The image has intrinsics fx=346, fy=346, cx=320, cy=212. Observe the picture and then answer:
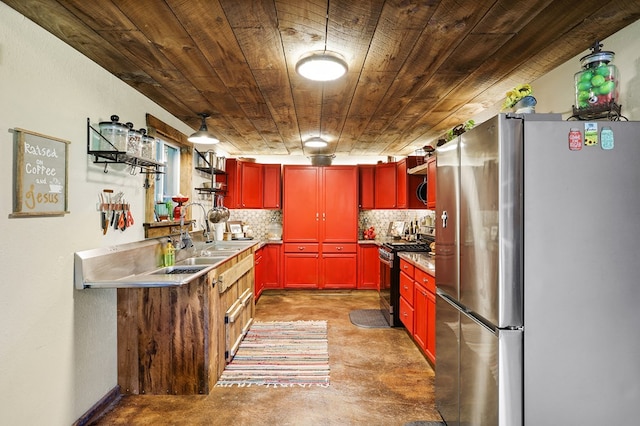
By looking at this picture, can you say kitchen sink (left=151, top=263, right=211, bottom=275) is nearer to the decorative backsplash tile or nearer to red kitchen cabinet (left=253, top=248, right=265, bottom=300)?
red kitchen cabinet (left=253, top=248, right=265, bottom=300)

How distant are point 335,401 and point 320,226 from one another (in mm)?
3439

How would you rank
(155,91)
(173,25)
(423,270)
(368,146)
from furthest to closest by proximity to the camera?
1. (368,146)
2. (423,270)
3. (155,91)
4. (173,25)

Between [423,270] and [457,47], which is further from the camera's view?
[423,270]

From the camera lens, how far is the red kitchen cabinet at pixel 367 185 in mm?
5855

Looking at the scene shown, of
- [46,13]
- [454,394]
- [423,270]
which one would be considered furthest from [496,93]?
[46,13]

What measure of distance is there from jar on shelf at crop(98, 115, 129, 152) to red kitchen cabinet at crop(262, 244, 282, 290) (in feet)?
11.4

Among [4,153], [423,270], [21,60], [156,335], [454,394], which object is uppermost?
[21,60]

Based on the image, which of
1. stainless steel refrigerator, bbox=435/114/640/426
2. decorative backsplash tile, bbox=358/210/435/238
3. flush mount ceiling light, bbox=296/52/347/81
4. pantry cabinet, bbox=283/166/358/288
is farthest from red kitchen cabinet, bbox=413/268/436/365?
decorative backsplash tile, bbox=358/210/435/238

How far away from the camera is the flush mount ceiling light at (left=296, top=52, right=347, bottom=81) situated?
2102mm

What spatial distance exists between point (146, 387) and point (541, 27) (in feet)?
11.2

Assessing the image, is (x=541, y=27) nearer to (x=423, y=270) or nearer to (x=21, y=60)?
(x=423, y=270)

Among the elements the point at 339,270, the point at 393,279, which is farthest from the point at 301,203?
the point at 393,279

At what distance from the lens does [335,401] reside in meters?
2.50

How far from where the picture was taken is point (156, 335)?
2.57 m
